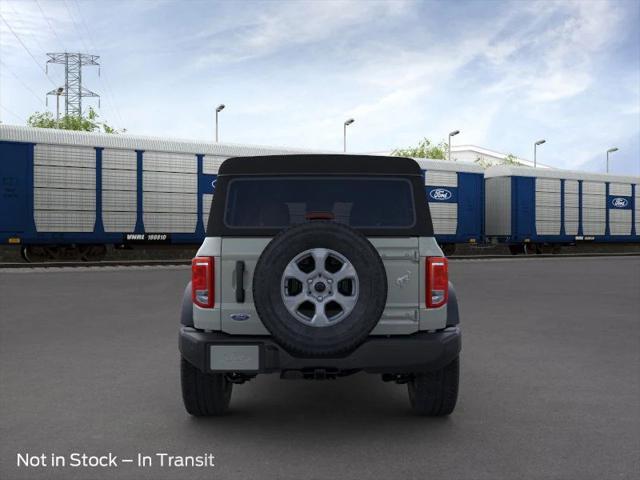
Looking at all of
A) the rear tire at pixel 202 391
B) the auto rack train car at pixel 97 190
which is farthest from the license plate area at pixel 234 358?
the auto rack train car at pixel 97 190

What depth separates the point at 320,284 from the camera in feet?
13.0

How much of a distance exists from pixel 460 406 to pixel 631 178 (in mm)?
33475

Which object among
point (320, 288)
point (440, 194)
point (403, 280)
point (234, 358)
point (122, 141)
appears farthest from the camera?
point (440, 194)

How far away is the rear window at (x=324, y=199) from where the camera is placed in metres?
4.50

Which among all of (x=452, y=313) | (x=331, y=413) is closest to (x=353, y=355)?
(x=452, y=313)

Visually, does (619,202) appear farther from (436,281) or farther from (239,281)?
(239,281)

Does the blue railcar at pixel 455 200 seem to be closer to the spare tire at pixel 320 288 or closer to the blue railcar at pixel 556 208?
the blue railcar at pixel 556 208

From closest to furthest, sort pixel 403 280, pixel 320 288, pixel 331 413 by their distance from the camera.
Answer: pixel 320 288 < pixel 403 280 < pixel 331 413

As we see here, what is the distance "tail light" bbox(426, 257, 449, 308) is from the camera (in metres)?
4.26

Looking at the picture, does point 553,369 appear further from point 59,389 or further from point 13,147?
point 13,147

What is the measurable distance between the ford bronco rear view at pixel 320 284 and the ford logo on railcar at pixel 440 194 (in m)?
22.8

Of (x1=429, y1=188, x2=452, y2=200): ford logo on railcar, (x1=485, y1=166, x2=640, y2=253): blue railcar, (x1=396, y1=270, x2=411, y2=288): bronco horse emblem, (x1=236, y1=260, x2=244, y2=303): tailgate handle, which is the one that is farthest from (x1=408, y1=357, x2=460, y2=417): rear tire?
(x1=485, y1=166, x2=640, y2=253): blue railcar

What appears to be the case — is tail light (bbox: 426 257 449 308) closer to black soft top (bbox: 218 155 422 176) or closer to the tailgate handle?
A: black soft top (bbox: 218 155 422 176)

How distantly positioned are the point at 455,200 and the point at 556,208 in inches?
242
